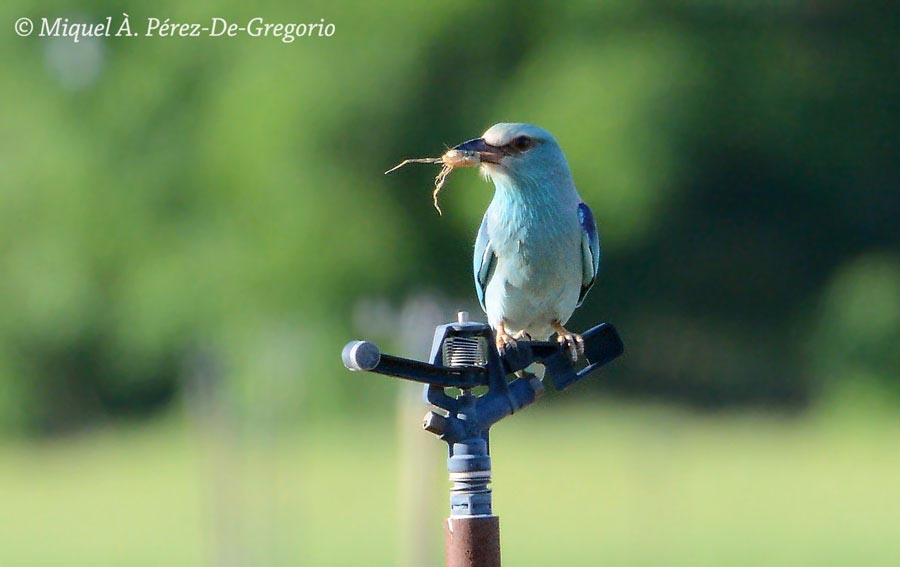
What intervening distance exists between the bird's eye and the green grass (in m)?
3.78

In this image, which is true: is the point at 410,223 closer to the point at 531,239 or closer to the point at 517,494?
the point at 517,494

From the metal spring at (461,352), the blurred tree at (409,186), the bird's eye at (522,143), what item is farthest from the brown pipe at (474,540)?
the blurred tree at (409,186)

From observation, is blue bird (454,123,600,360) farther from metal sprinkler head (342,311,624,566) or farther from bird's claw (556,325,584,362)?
metal sprinkler head (342,311,624,566)

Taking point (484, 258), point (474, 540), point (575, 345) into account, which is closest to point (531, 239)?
point (484, 258)

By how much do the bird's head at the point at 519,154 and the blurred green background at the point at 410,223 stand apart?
13922 mm

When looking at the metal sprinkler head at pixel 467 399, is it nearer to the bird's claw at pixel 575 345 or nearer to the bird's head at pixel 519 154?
the bird's claw at pixel 575 345

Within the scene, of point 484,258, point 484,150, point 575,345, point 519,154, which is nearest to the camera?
point 575,345

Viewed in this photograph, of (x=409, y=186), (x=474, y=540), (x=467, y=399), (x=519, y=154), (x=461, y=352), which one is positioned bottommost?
(x=474, y=540)

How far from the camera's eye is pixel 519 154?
16.7 feet

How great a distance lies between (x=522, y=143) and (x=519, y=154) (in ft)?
0.17

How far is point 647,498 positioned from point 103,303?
13.0 meters

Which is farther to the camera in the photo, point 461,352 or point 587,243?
point 587,243

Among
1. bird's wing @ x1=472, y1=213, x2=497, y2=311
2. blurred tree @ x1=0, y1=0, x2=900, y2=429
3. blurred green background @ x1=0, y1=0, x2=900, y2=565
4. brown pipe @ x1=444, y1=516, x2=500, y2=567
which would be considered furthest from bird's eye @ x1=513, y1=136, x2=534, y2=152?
blurred tree @ x1=0, y1=0, x2=900, y2=429

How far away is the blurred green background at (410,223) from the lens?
2223 cm
